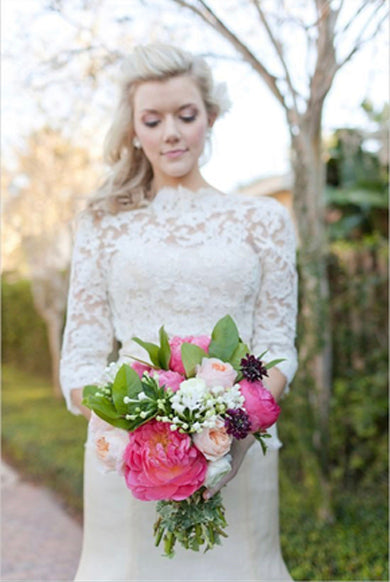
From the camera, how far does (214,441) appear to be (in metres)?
1.67

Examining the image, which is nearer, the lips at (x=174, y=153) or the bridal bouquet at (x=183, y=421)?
the bridal bouquet at (x=183, y=421)

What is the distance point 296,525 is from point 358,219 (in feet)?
24.3

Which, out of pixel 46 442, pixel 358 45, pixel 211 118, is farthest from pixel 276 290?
pixel 46 442

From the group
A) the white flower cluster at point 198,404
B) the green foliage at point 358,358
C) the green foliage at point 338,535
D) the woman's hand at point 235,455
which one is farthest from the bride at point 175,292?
the green foliage at point 358,358

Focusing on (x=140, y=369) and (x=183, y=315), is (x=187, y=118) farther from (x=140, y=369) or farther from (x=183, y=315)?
(x=140, y=369)

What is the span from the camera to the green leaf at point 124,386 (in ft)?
5.67

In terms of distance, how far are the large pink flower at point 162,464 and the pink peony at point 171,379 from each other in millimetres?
97

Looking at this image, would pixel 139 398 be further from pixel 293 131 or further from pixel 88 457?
pixel 293 131

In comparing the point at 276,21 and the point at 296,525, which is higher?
the point at 276,21

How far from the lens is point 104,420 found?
1786 mm

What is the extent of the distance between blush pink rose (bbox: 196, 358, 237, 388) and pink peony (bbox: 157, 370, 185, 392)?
5 cm

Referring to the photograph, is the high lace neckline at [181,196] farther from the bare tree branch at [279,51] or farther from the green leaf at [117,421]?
the bare tree branch at [279,51]

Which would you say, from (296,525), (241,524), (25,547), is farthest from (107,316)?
(25,547)

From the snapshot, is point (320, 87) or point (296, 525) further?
point (296, 525)
